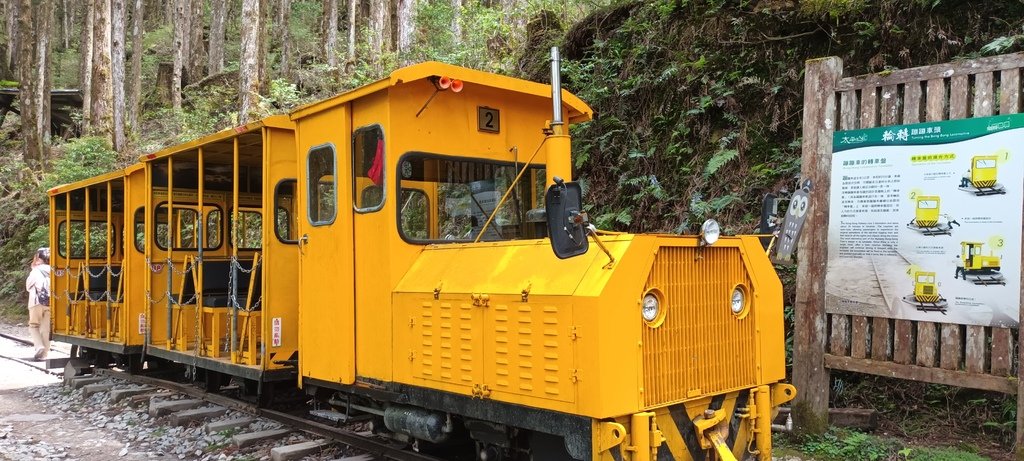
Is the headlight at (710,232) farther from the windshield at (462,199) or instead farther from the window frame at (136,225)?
the window frame at (136,225)

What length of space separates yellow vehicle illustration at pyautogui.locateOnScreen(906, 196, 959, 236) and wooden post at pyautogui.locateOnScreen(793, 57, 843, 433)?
63 cm

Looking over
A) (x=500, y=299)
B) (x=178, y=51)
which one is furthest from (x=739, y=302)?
(x=178, y=51)

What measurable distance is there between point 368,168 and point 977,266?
13.3 ft

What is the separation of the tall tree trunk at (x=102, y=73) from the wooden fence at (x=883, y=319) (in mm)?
20284

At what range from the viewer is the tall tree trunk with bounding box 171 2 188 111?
27.9 meters

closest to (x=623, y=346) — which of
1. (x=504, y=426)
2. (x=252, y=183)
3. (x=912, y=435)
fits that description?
(x=504, y=426)

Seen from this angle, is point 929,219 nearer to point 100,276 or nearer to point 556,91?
point 556,91

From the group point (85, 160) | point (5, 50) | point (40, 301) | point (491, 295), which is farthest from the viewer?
point (5, 50)

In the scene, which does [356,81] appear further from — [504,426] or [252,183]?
[504,426]

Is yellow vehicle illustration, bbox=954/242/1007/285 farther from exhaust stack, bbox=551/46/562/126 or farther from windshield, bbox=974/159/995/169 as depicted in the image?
exhaust stack, bbox=551/46/562/126

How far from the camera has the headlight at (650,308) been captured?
139 inches

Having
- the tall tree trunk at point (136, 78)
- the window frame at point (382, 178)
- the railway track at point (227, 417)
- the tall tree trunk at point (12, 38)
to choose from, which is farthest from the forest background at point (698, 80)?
the tall tree trunk at point (12, 38)

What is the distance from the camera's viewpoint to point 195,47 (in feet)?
109

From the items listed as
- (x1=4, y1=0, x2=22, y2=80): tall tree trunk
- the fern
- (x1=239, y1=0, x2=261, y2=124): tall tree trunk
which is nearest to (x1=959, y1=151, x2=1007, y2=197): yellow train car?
the fern
